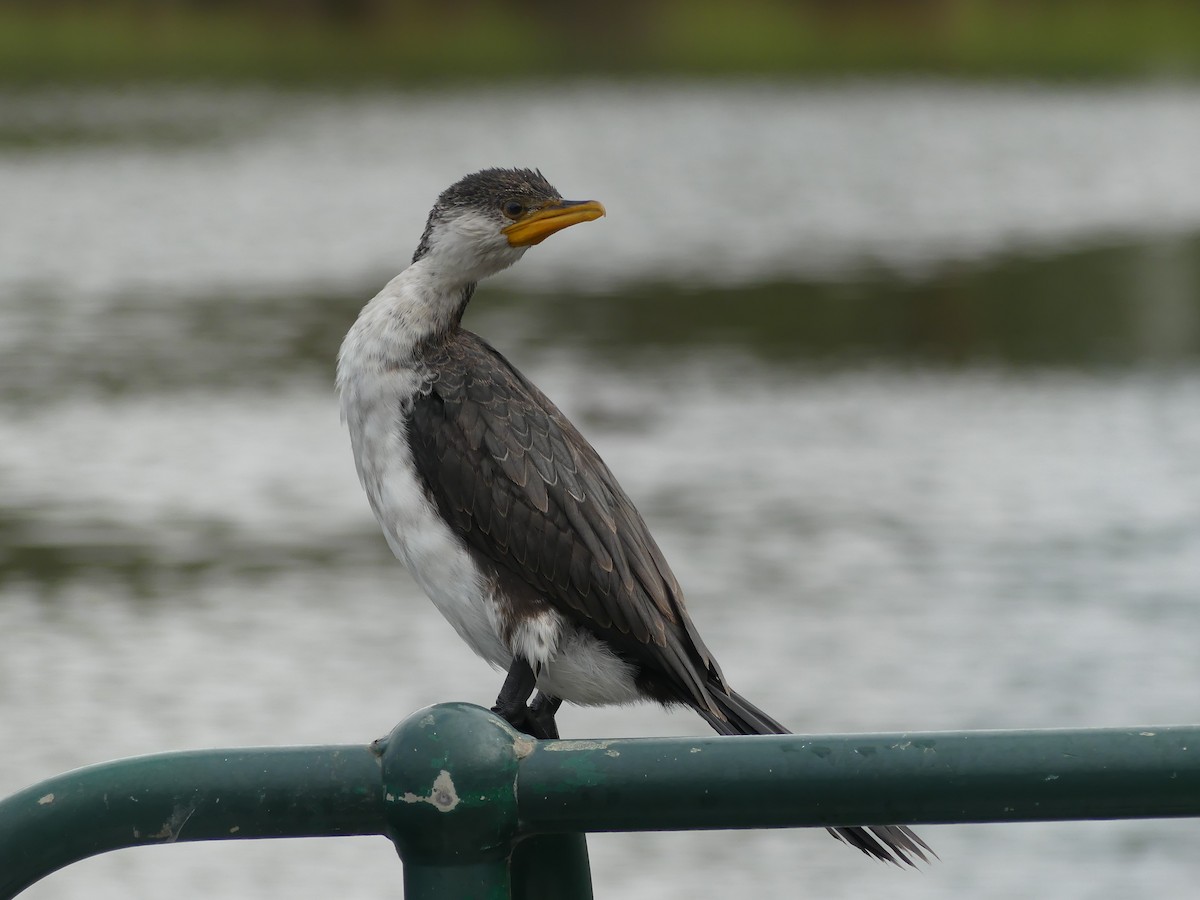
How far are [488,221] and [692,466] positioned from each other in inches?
338

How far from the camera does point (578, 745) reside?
1721 millimetres

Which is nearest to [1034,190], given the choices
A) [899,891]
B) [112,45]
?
[899,891]

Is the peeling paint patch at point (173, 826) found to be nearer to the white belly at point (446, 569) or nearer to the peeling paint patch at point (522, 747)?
the peeling paint patch at point (522, 747)

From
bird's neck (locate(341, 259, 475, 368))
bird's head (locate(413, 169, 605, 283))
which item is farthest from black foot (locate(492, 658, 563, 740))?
bird's head (locate(413, 169, 605, 283))

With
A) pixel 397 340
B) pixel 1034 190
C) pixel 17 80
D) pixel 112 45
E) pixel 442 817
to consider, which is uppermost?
pixel 112 45

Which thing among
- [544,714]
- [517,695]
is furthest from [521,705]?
[544,714]

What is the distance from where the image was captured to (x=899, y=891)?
6.62m

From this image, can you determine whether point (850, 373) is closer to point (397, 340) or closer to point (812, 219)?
point (812, 219)

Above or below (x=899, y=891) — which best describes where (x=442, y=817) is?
below

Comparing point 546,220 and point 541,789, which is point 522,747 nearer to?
point 541,789

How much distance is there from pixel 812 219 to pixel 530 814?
74.9ft

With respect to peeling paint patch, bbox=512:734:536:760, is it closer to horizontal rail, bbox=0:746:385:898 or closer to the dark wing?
horizontal rail, bbox=0:746:385:898

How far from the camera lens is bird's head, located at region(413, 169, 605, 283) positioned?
3.37 meters

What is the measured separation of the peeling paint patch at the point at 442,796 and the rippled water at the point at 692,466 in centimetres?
500
